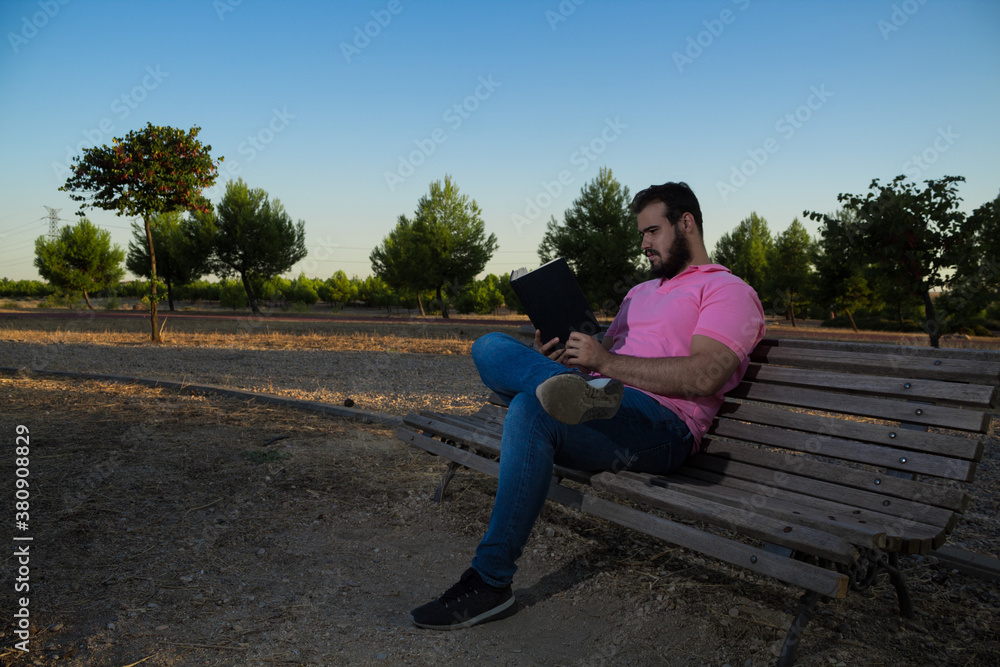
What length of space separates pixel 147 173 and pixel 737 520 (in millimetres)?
14053

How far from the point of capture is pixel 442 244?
38.1m

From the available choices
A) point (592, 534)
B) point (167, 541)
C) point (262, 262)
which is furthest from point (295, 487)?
point (262, 262)

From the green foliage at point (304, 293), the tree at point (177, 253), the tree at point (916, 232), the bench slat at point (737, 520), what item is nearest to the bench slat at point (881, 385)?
the bench slat at point (737, 520)

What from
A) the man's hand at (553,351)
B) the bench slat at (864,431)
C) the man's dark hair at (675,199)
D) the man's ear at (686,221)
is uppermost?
the man's dark hair at (675,199)

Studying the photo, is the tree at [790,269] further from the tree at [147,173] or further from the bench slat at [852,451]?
the bench slat at [852,451]

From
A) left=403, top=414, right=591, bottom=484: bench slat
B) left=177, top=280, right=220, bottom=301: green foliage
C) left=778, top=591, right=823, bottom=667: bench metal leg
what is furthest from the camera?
left=177, top=280, right=220, bottom=301: green foliage

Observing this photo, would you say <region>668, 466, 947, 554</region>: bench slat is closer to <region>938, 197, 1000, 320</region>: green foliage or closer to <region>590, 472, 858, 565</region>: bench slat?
<region>590, 472, 858, 565</region>: bench slat

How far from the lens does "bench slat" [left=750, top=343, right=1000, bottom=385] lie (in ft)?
7.38

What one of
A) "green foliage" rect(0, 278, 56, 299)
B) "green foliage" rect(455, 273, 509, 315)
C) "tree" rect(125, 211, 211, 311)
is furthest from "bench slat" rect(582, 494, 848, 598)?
"green foliage" rect(0, 278, 56, 299)

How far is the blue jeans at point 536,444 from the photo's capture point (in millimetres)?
2336

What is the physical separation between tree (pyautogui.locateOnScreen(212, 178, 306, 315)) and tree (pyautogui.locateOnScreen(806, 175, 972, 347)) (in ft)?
114

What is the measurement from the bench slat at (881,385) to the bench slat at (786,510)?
52cm

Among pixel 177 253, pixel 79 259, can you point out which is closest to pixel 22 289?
pixel 79 259

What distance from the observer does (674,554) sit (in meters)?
3.05
